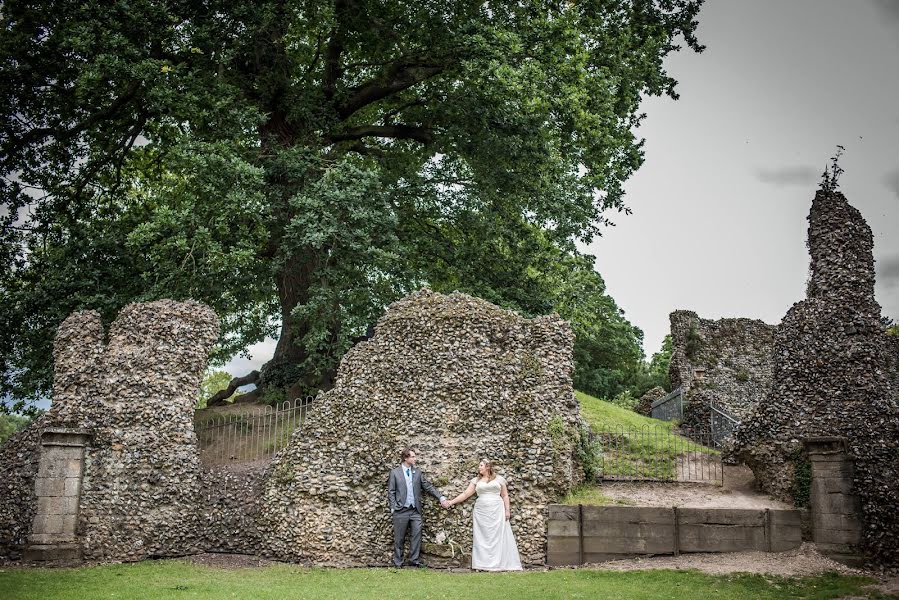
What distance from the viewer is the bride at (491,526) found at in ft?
50.3

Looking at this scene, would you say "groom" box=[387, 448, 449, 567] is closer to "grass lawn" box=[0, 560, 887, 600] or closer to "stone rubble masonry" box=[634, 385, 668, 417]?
"grass lawn" box=[0, 560, 887, 600]

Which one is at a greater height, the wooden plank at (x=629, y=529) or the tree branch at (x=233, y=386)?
the tree branch at (x=233, y=386)

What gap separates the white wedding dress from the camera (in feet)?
50.2

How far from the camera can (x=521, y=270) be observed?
73.0 ft

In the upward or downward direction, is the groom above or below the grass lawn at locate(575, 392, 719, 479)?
below

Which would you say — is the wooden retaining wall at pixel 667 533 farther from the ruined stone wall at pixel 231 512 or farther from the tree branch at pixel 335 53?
the tree branch at pixel 335 53

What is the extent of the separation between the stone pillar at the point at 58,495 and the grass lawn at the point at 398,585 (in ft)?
2.49

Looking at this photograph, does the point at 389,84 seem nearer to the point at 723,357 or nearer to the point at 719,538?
the point at 719,538

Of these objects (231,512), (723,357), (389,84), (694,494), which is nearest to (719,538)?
(694,494)

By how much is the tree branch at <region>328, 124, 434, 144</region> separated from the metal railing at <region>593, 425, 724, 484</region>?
980cm

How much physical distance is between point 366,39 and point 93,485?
14439 mm

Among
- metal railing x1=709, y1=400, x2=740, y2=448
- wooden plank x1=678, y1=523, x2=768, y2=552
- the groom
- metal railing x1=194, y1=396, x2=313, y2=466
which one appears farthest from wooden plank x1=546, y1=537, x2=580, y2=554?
metal railing x1=709, y1=400, x2=740, y2=448

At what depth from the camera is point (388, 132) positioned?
81.7ft

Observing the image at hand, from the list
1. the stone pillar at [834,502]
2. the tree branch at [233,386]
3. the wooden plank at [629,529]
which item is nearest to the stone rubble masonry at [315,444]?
the wooden plank at [629,529]
